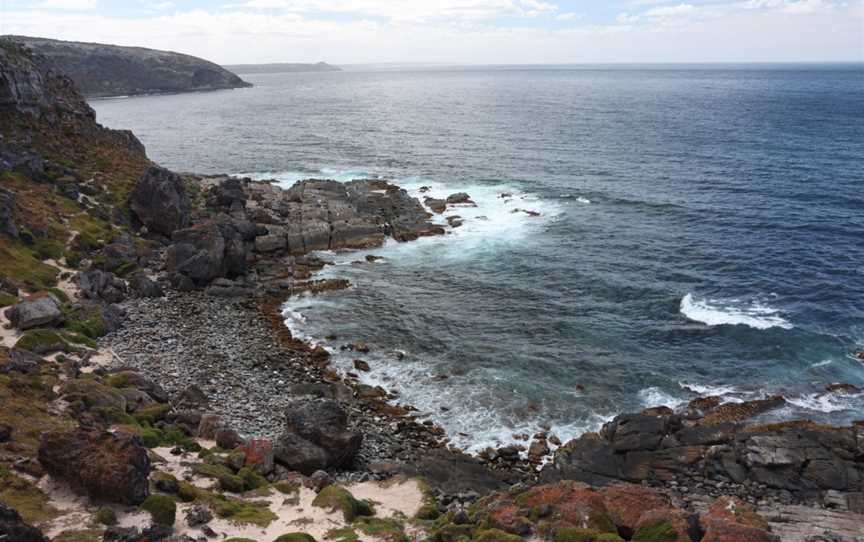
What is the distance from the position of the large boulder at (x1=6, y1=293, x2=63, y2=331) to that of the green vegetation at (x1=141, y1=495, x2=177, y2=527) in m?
23.8

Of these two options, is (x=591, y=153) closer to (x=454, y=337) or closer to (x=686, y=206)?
(x=686, y=206)

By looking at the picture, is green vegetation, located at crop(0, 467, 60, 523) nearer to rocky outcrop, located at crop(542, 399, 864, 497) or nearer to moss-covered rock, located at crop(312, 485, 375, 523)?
moss-covered rock, located at crop(312, 485, 375, 523)

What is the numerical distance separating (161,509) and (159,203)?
166 feet

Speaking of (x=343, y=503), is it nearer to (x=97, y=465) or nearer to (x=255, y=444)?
(x=255, y=444)

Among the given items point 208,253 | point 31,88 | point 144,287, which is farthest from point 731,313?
point 31,88

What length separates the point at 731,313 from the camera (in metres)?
53.4

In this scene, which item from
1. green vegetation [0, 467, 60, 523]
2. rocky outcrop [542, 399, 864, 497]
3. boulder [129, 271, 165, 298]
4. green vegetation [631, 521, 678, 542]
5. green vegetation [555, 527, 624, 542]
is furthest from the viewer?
boulder [129, 271, 165, 298]

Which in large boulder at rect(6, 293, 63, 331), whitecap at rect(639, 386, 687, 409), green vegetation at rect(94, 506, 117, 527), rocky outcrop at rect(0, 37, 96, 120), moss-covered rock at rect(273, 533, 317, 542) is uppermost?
rocky outcrop at rect(0, 37, 96, 120)

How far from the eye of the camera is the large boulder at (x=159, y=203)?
67.2 m

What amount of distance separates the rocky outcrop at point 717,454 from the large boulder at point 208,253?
40521 mm

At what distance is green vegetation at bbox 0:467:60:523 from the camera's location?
884 inches

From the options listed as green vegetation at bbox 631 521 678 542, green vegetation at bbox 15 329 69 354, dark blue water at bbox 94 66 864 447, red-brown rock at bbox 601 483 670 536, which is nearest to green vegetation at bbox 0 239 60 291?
green vegetation at bbox 15 329 69 354

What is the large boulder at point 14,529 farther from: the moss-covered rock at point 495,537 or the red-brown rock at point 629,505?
the red-brown rock at point 629,505

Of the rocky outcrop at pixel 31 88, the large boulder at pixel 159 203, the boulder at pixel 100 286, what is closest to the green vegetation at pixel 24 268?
the boulder at pixel 100 286
